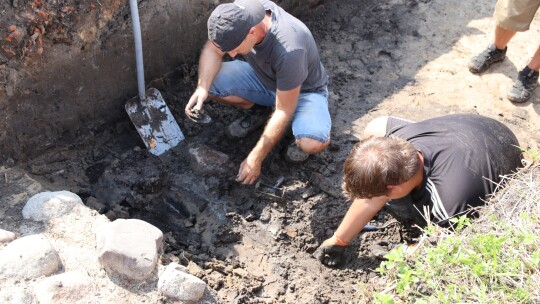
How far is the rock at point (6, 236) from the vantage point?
3268mm

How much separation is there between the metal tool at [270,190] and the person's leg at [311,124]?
334 mm

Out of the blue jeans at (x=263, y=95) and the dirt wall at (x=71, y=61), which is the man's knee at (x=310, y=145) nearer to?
the blue jeans at (x=263, y=95)

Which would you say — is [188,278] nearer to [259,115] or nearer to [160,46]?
[259,115]

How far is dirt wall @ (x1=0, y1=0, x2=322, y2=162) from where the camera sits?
389 centimetres

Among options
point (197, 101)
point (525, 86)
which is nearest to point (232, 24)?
point (197, 101)

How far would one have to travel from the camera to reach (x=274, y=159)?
4469 mm

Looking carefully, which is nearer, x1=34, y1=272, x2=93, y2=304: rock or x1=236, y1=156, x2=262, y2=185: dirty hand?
x1=34, y1=272, x2=93, y2=304: rock

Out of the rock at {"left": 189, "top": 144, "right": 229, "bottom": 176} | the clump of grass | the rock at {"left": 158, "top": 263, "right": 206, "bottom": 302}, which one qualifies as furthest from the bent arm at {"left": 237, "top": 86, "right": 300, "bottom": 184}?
the clump of grass

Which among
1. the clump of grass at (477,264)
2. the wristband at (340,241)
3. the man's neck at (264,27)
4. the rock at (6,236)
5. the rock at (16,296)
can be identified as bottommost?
the wristband at (340,241)

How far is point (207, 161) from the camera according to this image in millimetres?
4348

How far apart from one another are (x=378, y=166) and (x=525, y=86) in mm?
2405

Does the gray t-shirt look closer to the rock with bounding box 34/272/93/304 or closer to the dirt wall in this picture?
the dirt wall

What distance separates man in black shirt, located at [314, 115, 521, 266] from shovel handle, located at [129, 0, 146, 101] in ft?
5.93

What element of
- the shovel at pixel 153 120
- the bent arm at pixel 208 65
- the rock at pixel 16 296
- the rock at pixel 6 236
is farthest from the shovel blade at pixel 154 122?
the rock at pixel 16 296
